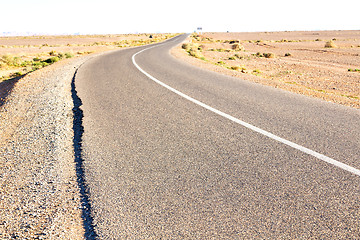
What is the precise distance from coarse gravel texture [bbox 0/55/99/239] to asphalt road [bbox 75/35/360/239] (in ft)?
0.90

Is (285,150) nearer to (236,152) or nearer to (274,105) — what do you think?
(236,152)

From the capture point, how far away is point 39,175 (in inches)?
141

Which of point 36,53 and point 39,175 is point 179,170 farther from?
point 36,53

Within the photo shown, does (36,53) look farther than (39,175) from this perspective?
Yes

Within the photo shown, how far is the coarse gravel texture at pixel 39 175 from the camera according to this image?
2.63 meters

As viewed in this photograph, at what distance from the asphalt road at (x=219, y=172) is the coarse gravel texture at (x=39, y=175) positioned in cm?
27

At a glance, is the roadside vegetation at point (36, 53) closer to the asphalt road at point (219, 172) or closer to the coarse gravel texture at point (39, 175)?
the coarse gravel texture at point (39, 175)

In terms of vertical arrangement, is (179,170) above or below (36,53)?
below

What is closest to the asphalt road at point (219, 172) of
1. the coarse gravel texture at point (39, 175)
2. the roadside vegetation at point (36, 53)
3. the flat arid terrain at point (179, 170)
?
the flat arid terrain at point (179, 170)

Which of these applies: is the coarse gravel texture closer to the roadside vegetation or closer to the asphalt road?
the asphalt road

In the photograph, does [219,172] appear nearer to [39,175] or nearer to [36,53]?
[39,175]

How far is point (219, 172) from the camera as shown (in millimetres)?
3525

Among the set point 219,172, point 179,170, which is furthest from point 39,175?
point 219,172

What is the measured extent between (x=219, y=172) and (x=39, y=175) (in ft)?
7.89
